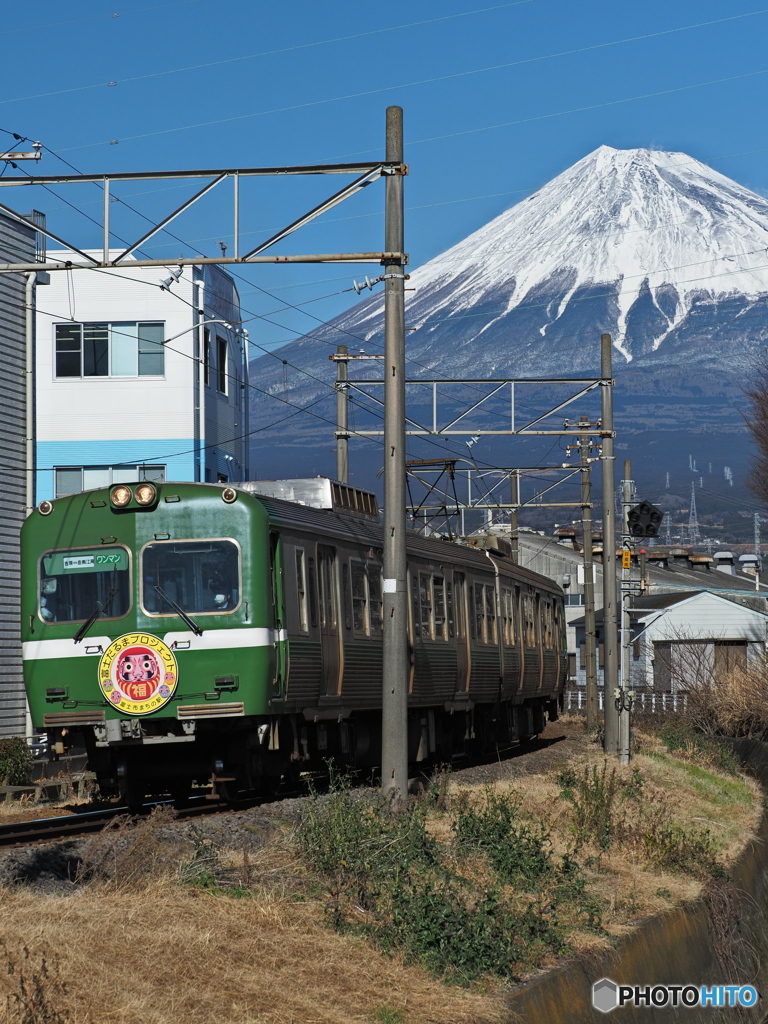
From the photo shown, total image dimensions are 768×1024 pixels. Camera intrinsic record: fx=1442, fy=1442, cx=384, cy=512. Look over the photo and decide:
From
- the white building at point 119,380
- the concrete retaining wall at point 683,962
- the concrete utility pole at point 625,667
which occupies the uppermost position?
the white building at point 119,380

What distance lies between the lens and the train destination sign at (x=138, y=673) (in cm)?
1415

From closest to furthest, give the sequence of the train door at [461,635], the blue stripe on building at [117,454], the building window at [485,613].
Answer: the train door at [461,635], the building window at [485,613], the blue stripe on building at [117,454]

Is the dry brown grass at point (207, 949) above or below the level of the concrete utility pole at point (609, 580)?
below

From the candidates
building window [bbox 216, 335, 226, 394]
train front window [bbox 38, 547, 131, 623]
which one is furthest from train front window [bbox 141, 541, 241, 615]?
building window [bbox 216, 335, 226, 394]

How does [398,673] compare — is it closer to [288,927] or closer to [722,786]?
[288,927]

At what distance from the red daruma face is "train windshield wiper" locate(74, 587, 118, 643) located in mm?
481

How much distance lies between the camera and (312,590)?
15727 mm

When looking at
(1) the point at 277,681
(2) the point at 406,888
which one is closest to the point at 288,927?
(2) the point at 406,888

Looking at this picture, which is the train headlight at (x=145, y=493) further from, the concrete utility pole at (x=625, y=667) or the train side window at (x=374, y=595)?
the concrete utility pole at (x=625, y=667)

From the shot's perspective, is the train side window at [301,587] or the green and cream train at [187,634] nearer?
the green and cream train at [187,634]

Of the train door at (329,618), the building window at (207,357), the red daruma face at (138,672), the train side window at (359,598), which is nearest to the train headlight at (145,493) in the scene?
the red daruma face at (138,672)

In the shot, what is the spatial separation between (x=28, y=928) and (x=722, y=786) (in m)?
19.2

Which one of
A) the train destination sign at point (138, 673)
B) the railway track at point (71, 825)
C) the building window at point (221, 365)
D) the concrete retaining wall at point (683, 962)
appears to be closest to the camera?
the concrete retaining wall at point (683, 962)

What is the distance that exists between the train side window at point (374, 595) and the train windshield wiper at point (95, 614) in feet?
13.1
